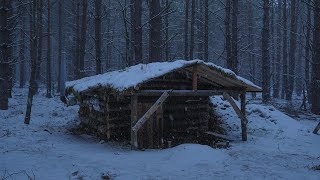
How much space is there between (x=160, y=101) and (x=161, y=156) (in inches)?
80.0

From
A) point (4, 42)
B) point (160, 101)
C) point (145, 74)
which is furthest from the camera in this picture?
point (4, 42)

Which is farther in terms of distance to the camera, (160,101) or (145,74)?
(160,101)

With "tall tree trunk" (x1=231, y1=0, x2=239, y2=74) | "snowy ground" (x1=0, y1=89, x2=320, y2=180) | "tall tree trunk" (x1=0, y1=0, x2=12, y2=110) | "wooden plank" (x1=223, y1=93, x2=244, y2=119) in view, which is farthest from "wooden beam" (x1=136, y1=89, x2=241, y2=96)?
"tall tree trunk" (x1=0, y1=0, x2=12, y2=110)

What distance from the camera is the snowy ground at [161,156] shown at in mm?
8992

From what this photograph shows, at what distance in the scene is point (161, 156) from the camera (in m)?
10.9

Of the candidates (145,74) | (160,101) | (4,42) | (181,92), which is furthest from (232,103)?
(4,42)

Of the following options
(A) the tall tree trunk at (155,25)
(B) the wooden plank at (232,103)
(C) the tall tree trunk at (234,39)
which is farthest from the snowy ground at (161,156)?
(C) the tall tree trunk at (234,39)

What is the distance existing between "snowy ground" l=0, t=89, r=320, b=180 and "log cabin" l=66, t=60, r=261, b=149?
→ 3.47 ft

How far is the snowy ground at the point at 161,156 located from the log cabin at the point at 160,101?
106 cm

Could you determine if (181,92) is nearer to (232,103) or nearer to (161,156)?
(232,103)

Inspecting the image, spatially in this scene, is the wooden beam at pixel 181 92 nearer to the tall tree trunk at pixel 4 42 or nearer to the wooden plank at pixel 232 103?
the wooden plank at pixel 232 103

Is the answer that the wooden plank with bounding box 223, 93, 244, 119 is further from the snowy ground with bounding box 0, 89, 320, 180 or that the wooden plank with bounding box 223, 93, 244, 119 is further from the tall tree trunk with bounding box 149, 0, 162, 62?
the tall tree trunk with bounding box 149, 0, 162, 62

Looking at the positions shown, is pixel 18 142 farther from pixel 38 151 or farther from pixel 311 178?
pixel 311 178

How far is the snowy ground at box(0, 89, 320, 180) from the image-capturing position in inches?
354
